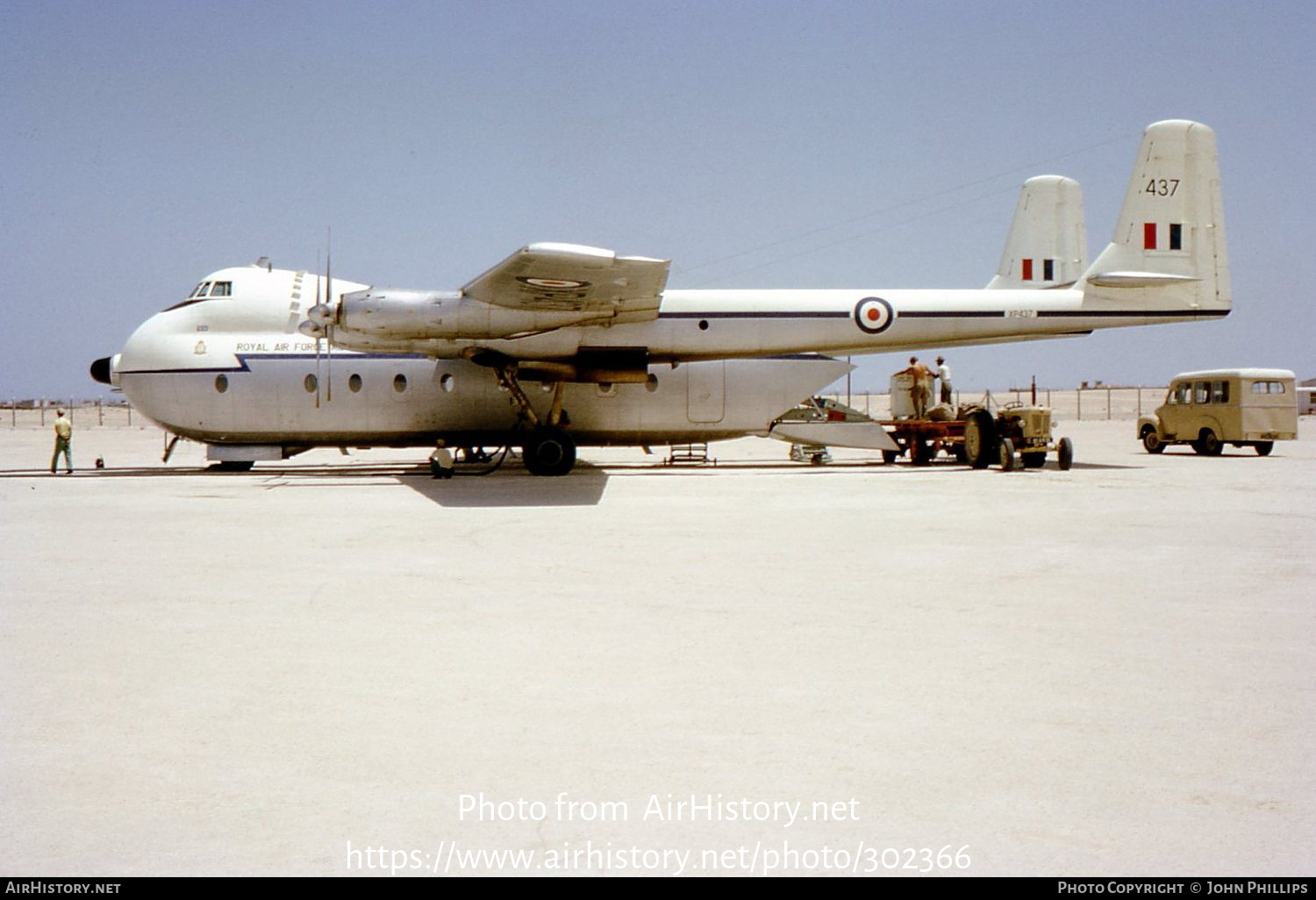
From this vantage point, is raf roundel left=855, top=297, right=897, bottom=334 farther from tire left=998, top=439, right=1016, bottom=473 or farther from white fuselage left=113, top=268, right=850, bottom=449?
tire left=998, top=439, right=1016, bottom=473

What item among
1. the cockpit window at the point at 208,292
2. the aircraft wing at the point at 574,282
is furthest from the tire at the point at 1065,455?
the cockpit window at the point at 208,292

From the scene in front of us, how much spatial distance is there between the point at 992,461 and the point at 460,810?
18969mm

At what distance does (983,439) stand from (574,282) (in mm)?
9535

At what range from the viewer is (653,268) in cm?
1538

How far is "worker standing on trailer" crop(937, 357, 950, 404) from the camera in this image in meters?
24.0

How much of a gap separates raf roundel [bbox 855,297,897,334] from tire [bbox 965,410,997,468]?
2.84 m

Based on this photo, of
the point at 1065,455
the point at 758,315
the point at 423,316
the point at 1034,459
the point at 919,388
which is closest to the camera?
the point at 423,316

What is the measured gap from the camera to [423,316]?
17234 mm

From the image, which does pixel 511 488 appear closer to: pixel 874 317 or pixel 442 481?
pixel 442 481

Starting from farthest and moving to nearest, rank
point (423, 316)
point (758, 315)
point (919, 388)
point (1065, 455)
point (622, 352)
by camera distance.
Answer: point (919, 388) → point (1065, 455) → point (758, 315) → point (622, 352) → point (423, 316)

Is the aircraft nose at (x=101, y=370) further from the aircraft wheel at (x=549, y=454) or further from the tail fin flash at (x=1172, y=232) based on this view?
the tail fin flash at (x=1172, y=232)

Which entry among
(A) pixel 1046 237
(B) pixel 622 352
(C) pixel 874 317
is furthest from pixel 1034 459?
(B) pixel 622 352

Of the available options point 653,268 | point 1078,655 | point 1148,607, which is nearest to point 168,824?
point 1078,655

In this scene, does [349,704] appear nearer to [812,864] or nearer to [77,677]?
[77,677]
